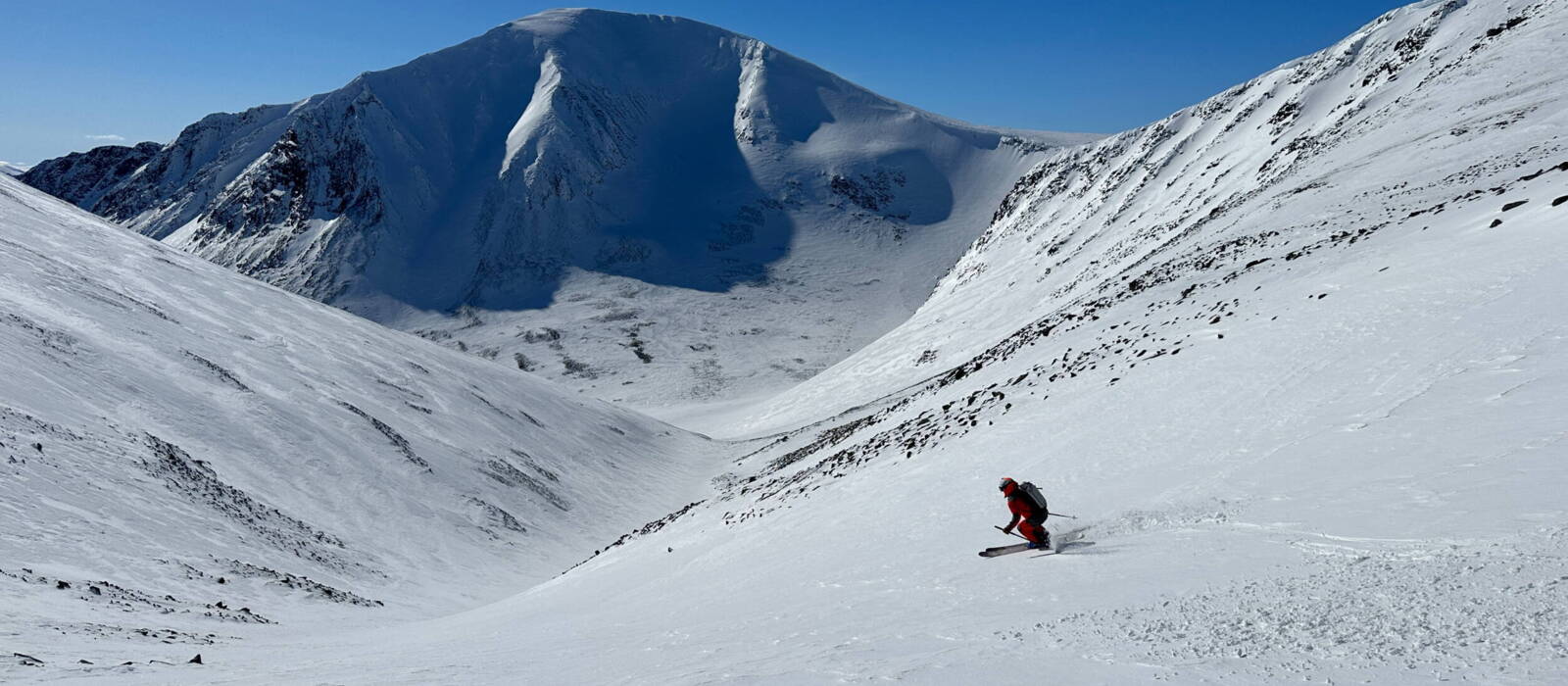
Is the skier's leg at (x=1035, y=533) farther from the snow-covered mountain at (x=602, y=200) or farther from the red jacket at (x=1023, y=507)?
the snow-covered mountain at (x=602, y=200)

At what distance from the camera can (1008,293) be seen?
6850cm

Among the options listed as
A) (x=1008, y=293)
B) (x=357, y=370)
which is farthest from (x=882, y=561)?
(x=1008, y=293)

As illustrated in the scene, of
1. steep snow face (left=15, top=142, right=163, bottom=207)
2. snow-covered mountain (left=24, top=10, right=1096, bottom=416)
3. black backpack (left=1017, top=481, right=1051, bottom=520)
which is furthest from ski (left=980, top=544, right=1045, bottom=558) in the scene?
steep snow face (left=15, top=142, right=163, bottom=207)

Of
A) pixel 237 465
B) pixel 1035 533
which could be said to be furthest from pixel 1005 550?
pixel 237 465

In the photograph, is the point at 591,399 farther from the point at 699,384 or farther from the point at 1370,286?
the point at 1370,286

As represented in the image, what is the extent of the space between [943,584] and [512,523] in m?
26.1

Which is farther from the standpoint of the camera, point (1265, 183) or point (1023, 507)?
point (1265, 183)

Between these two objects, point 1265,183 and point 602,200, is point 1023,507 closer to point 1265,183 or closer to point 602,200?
point 1265,183

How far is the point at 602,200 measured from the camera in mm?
151500

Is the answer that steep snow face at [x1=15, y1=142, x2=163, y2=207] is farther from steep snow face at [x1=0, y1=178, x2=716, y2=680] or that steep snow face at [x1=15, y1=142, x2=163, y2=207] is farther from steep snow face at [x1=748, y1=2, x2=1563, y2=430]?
steep snow face at [x1=748, y1=2, x2=1563, y2=430]

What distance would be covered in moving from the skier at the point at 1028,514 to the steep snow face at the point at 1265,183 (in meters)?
12.5

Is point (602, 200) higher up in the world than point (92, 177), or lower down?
higher up

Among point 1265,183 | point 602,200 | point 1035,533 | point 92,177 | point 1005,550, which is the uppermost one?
point 602,200

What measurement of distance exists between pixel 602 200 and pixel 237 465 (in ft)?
428
